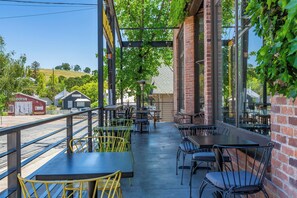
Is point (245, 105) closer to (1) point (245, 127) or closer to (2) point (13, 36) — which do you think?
(1) point (245, 127)

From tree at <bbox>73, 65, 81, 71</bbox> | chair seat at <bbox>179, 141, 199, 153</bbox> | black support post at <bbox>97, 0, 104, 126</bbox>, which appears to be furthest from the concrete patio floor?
tree at <bbox>73, 65, 81, 71</bbox>

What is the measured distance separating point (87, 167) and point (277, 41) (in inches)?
55.6

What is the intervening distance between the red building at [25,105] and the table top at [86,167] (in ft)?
102

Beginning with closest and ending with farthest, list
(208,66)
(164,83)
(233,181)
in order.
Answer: (233,181), (208,66), (164,83)

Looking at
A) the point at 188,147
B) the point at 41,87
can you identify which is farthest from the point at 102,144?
the point at 41,87

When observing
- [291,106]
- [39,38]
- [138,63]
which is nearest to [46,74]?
[39,38]

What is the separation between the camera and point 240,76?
148 inches

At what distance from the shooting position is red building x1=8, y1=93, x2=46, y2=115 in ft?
108

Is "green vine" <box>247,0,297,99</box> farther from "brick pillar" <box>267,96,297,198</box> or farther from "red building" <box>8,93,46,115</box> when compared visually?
"red building" <box>8,93,46,115</box>

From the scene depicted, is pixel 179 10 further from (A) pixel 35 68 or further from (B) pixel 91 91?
(A) pixel 35 68

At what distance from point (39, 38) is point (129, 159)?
41626 millimetres

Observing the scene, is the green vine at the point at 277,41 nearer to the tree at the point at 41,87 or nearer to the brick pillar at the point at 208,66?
the brick pillar at the point at 208,66

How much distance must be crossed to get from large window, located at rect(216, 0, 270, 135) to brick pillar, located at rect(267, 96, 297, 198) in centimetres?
39

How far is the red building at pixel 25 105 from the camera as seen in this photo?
108 feet
